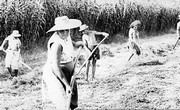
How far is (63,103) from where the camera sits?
12.0 ft

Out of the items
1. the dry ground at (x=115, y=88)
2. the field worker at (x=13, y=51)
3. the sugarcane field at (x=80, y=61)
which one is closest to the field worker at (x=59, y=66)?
the sugarcane field at (x=80, y=61)

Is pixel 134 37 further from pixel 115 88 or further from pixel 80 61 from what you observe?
pixel 115 88

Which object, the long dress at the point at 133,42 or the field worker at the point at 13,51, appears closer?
the field worker at the point at 13,51

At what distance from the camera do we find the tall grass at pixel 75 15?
36.4 feet

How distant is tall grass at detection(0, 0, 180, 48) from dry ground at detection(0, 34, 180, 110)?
1217 mm

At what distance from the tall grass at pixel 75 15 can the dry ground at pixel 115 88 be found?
1.22 metres

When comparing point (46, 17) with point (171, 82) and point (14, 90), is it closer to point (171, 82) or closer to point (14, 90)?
point (14, 90)

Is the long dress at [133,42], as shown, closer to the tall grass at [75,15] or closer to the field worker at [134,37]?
the field worker at [134,37]

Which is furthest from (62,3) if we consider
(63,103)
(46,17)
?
(63,103)

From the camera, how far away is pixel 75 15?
13.8 metres

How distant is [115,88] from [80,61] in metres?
4.78

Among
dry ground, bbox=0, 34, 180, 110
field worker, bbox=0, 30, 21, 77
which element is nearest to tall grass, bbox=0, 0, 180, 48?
dry ground, bbox=0, 34, 180, 110

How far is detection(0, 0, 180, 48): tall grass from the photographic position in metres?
11.1

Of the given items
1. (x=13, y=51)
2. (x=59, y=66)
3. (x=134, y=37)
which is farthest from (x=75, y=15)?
(x=59, y=66)
